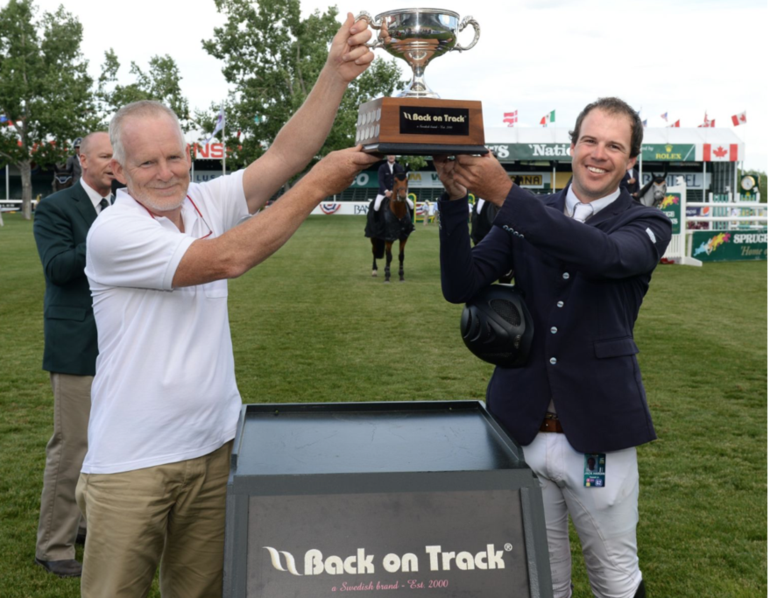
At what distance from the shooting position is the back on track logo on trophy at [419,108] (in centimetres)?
242

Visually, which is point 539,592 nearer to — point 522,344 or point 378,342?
point 522,344

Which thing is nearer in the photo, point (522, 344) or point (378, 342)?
point (522, 344)

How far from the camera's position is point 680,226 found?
1909 cm

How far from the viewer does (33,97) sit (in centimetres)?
4428

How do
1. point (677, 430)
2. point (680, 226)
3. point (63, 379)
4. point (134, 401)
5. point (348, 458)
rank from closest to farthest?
point (348, 458) → point (134, 401) → point (63, 379) → point (677, 430) → point (680, 226)

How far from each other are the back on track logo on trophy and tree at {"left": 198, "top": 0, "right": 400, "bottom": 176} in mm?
47481

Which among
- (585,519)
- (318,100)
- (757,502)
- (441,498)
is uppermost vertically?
(318,100)

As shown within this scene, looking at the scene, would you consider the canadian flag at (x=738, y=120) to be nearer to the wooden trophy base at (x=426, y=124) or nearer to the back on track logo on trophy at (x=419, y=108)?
the back on track logo on trophy at (x=419, y=108)

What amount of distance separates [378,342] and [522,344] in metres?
7.15

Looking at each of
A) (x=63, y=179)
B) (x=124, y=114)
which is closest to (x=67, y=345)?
(x=124, y=114)

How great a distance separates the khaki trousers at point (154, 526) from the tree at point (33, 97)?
44.7 metres

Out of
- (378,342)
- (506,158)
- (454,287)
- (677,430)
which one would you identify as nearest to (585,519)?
(454,287)

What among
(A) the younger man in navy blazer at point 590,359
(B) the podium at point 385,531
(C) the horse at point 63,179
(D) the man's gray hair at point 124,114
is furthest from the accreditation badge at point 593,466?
(C) the horse at point 63,179

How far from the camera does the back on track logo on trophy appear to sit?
2418 mm
